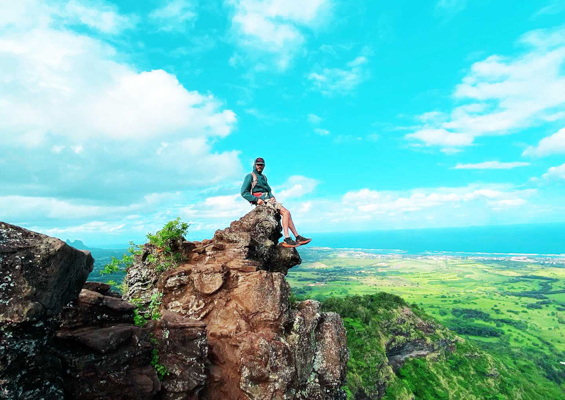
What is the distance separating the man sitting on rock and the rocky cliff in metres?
1.54

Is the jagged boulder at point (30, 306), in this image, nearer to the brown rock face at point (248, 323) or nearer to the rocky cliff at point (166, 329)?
the rocky cliff at point (166, 329)

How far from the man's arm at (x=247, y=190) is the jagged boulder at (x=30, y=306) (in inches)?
415

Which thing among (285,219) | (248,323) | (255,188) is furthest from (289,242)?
(248,323)

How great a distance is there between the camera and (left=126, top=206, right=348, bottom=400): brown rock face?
33.6 ft

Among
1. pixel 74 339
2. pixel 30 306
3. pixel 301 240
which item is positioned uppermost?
pixel 301 240

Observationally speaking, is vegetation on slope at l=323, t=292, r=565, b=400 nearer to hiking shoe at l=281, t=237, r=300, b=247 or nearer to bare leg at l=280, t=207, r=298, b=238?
hiking shoe at l=281, t=237, r=300, b=247

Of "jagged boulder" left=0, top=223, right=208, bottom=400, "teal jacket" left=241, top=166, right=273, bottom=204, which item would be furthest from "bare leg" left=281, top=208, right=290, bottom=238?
"jagged boulder" left=0, top=223, right=208, bottom=400

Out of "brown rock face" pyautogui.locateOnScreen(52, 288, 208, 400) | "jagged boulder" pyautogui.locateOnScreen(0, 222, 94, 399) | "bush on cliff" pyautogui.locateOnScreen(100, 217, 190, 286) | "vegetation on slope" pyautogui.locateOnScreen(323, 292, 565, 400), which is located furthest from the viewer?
"vegetation on slope" pyautogui.locateOnScreen(323, 292, 565, 400)

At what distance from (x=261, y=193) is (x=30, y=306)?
Answer: 12.2 m

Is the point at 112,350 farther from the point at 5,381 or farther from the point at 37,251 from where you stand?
the point at 37,251

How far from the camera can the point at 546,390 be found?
230 ft

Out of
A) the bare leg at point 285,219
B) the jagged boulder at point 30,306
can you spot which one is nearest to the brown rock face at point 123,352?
the jagged boulder at point 30,306

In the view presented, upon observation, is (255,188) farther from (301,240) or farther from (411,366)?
(411,366)

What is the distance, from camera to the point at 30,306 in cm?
655
